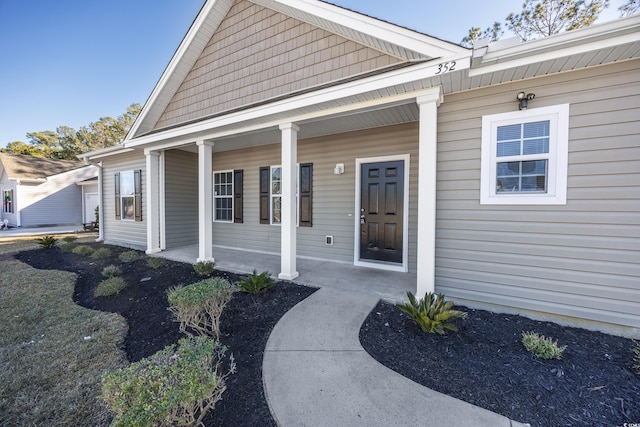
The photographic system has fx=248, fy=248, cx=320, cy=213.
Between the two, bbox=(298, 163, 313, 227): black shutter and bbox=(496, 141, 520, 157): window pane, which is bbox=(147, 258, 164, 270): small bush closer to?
bbox=(298, 163, 313, 227): black shutter

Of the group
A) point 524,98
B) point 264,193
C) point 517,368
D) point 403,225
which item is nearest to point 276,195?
point 264,193

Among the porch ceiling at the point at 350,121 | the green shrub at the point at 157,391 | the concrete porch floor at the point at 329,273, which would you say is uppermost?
the porch ceiling at the point at 350,121

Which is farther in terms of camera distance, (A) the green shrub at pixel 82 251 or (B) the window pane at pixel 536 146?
(A) the green shrub at pixel 82 251

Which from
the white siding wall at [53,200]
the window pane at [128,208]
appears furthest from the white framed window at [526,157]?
the white siding wall at [53,200]

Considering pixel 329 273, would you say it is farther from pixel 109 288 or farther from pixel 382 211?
pixel 109 288

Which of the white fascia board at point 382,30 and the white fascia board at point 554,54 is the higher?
the white fascia board at point 382,30

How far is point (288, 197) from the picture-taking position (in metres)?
4.29

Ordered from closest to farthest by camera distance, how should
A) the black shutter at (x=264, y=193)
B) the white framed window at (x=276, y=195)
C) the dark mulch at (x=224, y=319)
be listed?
the dark mulch at (x=224, y=319)
the white framed window at (x=276, y=195)
the black shutter at (x=264, y=193)

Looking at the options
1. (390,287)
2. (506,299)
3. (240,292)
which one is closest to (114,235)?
(240,292)

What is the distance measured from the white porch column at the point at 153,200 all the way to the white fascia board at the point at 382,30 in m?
5.31

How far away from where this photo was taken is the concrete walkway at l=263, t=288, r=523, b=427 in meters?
1.66

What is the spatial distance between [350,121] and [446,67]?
76.9 inches

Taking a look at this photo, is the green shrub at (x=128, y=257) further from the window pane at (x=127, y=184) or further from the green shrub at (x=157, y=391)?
the green shrub at (x=157, y=391)

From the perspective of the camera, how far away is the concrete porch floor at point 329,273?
3.87 m
